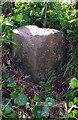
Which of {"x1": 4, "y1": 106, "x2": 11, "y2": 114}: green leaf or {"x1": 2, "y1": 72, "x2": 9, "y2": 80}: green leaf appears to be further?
{"x1": 2, "y1": 72, "x2": 9, "y2": 80}: green leaf

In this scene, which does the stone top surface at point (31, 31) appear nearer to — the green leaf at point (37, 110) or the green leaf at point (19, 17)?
the green leaf at point (19, 17)

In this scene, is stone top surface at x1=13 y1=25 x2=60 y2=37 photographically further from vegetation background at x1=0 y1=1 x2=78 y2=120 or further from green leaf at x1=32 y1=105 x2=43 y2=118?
green leaf at x1=32 y1=105 x2=43 y2=118

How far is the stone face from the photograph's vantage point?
7.35 ft

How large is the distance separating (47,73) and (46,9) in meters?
0.48

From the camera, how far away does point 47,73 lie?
7.72 feet

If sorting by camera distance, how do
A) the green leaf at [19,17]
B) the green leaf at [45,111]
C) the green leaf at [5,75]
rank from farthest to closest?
1. the green leaf at [19,17]
2. the green leaf at [5,75]
3. the green leaf at [45,111]

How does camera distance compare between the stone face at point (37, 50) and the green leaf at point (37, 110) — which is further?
the stone face at point (37, 50)

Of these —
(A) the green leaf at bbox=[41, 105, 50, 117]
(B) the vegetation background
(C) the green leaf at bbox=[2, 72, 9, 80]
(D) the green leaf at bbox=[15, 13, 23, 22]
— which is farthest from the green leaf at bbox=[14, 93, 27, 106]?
(D) the green leaf at bbox=[15, 13, 23, 22]

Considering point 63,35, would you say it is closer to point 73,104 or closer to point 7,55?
point 7,55

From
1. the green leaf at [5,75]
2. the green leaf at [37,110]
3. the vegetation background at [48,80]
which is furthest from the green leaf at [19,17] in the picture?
the green leaf at [37,110]

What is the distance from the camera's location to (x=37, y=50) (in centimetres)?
224

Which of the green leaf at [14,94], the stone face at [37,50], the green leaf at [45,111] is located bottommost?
the green leaf at [45,111]

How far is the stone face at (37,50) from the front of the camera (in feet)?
7.35

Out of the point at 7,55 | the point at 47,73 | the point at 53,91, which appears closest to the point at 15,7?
Answer: the point at 7,55
